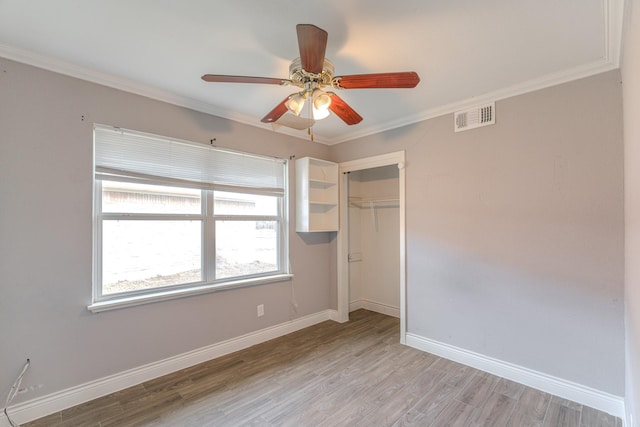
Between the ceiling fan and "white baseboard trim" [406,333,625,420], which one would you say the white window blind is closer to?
the ceiling fan

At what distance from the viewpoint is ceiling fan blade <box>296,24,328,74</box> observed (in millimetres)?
1381

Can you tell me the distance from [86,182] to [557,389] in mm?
4095

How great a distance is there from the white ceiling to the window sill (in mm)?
1797

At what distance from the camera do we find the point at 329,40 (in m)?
1.86

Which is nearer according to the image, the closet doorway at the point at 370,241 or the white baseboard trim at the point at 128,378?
the white baseboard trim at the point at 128,378

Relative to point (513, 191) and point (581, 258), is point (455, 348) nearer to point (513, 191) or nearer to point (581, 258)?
point (581, 258)

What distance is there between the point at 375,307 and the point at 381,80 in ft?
12.1

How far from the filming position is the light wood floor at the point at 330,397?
2.04 meters

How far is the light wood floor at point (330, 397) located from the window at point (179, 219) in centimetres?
76

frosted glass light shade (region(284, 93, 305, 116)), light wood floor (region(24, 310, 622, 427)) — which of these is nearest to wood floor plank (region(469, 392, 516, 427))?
light wood floor (region(24, 310, 622, 427))

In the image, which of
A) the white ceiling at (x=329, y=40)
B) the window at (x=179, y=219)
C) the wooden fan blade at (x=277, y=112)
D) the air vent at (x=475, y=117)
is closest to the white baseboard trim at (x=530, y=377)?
the window at (x=179, y=219)

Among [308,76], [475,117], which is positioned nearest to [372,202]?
[475,117]

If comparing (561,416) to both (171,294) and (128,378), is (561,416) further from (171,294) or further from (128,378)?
(128,378)

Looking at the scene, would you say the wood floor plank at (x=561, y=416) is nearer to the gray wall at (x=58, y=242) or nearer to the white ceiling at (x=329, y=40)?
the white ceiling at (x=329, y=40)
